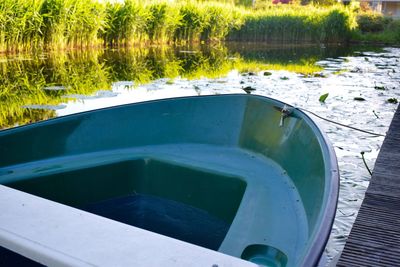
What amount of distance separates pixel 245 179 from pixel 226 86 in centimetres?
428

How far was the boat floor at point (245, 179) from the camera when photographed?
1523 mm

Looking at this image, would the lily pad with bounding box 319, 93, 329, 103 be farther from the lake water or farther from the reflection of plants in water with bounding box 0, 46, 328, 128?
the reflection of plants in water with bounding box 0, 46, 328, 128

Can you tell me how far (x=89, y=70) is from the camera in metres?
7.32

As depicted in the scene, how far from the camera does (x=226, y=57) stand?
10508 mm

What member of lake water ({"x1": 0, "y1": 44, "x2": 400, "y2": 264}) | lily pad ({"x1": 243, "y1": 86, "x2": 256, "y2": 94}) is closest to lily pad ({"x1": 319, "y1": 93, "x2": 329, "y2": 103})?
lake water ({"x1": 0, "y1": 44, "x2": 400, "y2": 264})

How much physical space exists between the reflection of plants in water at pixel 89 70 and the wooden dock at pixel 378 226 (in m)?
3.27

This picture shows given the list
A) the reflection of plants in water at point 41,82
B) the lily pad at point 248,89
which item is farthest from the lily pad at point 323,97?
the reflection of plants in water at point 41,82

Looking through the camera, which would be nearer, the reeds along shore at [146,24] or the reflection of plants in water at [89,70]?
the reflection of plants in water at [89,70]

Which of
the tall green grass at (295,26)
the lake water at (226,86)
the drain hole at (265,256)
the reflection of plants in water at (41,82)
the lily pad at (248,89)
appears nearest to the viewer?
the drain hole at (265,256)

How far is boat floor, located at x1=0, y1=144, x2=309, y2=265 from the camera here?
1.52 m

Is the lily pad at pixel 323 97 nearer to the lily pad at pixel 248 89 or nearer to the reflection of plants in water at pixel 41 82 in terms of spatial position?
the lily pad at pixel 248 89

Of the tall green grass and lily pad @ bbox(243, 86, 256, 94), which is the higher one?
the tall green grass

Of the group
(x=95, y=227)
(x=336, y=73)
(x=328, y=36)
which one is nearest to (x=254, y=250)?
(x=95, y=227)

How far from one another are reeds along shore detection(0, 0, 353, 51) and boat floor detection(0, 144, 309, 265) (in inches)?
254
